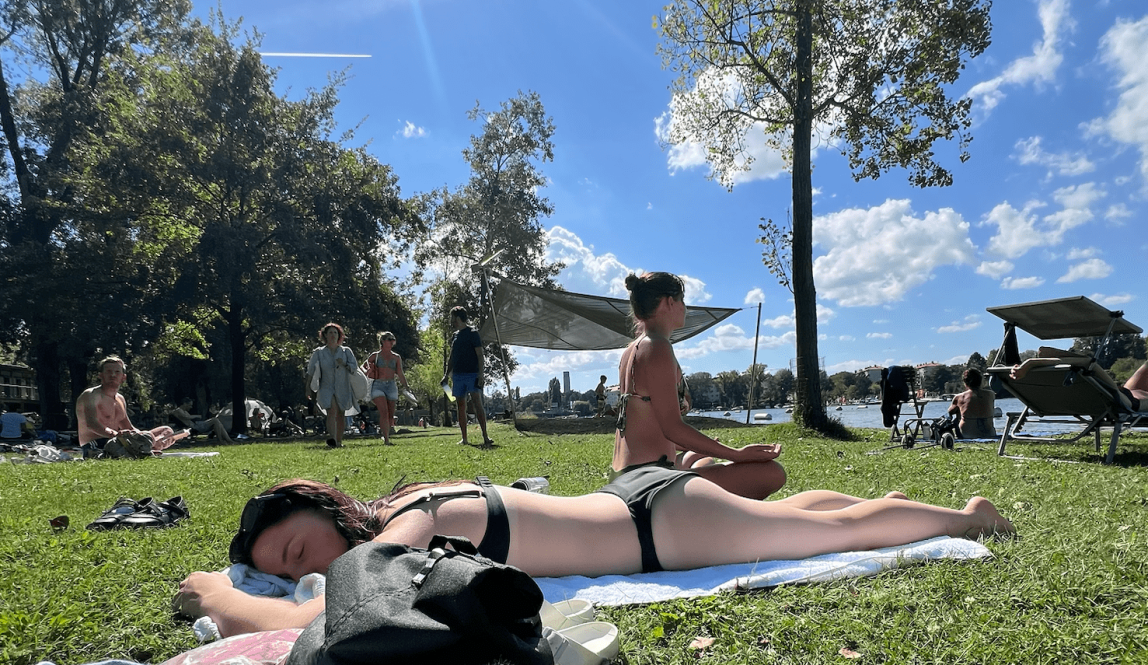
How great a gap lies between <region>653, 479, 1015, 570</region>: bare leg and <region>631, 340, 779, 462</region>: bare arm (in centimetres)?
39

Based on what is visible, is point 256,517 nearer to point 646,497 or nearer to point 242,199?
point 646,497

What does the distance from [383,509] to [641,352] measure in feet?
4.42

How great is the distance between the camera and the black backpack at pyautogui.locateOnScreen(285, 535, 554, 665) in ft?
3.76

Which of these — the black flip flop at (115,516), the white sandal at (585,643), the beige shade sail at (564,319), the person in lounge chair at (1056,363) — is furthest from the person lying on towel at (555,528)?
the beige shade sail at (564,319)

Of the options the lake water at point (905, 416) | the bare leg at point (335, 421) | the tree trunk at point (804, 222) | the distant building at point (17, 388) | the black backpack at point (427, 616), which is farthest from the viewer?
the distant building at point (17, 388)

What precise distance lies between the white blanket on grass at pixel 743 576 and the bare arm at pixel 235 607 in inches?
27.8

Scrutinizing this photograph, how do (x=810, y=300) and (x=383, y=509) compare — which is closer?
(x=383, y=509)

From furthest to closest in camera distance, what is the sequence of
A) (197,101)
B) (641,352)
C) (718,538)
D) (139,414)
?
1. (139,414)
2. (197,101)
3. (641,352)
4. (718,538)

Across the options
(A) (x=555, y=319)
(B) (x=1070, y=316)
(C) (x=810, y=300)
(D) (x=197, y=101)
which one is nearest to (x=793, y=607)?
(B) (x=1070, y=316)

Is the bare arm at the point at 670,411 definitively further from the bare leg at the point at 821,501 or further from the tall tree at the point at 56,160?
the tall tree at the point at 56,160

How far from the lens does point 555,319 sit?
45.3ft

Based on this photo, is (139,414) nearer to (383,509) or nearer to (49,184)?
(49,184)

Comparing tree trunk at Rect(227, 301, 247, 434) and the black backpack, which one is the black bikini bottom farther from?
A: tree trunk at Rect(227, 301, 247, 434)

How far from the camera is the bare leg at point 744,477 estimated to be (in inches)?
107
